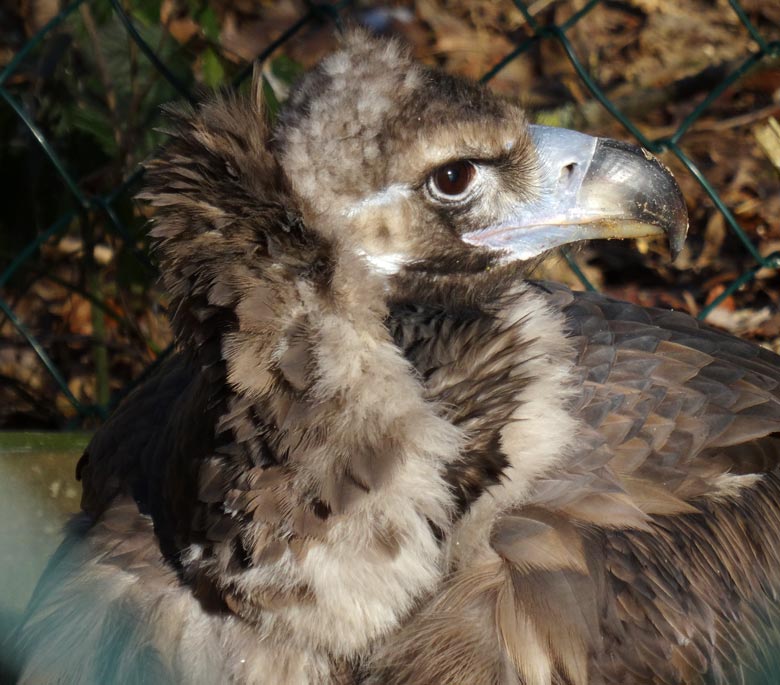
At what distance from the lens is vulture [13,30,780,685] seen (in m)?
1.53

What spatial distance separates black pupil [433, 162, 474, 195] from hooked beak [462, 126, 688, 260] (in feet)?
0.22

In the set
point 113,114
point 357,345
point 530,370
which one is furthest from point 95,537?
point 113,114

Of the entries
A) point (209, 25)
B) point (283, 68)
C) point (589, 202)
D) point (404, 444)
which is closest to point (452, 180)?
point (589, 202)

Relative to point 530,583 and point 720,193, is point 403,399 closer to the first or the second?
point 530,583

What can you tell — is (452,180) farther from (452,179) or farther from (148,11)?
(148,11)

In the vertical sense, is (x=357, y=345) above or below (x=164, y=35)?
below

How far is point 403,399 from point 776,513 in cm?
→ 61

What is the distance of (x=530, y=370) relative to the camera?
165cm

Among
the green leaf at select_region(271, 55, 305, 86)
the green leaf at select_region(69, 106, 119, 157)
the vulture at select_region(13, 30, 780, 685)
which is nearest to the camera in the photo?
the vulture at select_region(13, 30, 780, 685)

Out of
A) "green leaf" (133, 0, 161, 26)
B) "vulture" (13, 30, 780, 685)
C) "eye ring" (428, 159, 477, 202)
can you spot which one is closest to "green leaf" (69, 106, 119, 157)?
"green leaf" (133, 0, 161, 26)

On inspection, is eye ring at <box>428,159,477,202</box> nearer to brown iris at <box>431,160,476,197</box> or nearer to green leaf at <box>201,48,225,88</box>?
brown iris at <box>431,160,476,197</box>

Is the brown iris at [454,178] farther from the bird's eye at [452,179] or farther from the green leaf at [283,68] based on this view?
the green leaf at [283,68]

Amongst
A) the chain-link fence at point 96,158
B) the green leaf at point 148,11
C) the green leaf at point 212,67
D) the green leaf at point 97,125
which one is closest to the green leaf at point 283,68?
the chain-link fence at point 96,158

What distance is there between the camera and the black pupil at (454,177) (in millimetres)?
1596
